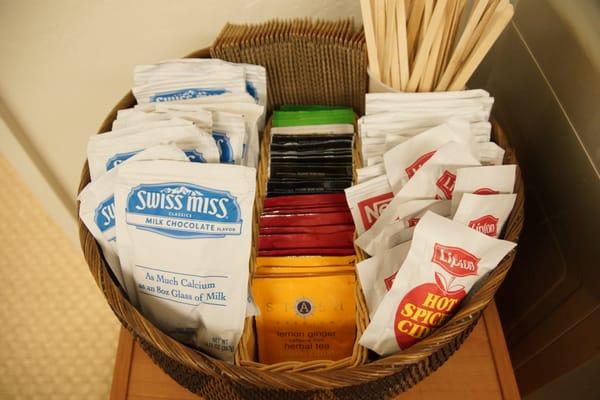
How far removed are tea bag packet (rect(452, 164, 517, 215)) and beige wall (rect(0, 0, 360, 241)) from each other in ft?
1.28

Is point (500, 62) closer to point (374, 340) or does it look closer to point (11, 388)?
point (374, 340)

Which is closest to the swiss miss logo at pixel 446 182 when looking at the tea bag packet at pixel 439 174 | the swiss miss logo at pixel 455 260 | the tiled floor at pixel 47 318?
the tea bag packet at pixel 439 174

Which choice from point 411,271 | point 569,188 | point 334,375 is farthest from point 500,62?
point 334,375

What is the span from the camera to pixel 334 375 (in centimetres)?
55

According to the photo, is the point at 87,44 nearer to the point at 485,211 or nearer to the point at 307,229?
the point at 307,229

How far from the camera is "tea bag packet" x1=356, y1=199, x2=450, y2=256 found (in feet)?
2.19

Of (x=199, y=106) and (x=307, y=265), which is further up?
(x=199, y=106)

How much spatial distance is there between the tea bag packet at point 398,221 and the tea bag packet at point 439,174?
0.01 meters

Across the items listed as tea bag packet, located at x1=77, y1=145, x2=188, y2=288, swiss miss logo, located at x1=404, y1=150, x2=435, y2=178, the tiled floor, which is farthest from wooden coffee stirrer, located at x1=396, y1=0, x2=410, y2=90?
the tiled floor

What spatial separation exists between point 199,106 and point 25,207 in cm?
104

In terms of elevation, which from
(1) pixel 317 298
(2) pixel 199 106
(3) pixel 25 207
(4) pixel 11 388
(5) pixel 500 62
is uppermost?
(2) pixel 199 106

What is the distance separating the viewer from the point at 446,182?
671mm

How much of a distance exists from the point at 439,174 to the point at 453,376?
0.97ft

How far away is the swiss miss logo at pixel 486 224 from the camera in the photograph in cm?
62
